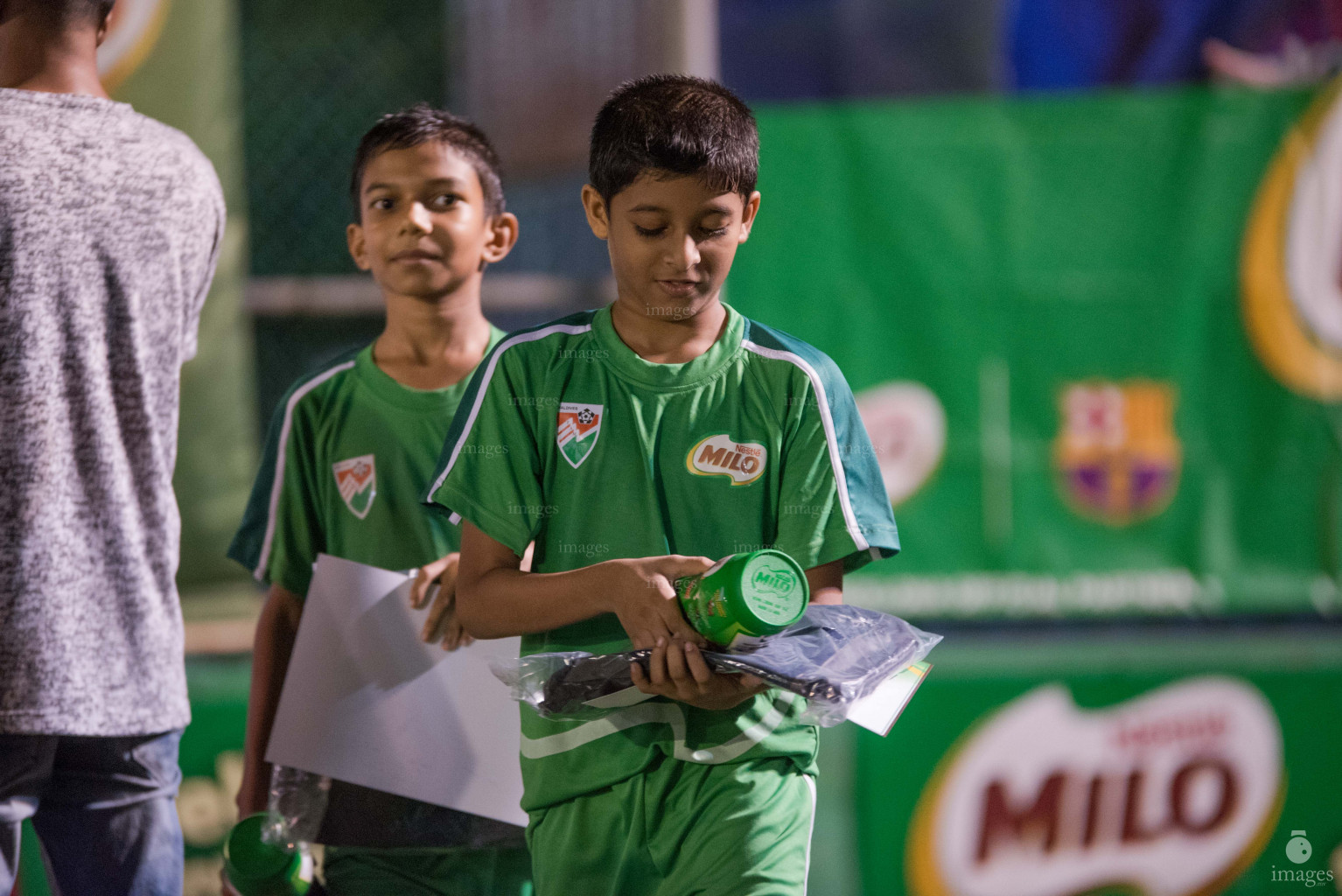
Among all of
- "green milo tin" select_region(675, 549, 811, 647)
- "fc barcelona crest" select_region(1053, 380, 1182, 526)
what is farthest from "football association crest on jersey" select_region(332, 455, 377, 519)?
"fc barcelona crest" select_region(1053, 380, 1182, 526)

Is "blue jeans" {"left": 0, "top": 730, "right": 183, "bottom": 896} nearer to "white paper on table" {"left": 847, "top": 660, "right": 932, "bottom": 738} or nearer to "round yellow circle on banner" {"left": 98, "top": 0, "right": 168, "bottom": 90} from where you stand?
"white paper on table" {"left": 847, "top": 660, "right": 932, "bottom": 738}

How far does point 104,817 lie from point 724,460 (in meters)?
1.04

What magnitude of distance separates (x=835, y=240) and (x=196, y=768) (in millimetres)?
2491

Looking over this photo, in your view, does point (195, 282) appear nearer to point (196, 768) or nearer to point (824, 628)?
point (824, 628)

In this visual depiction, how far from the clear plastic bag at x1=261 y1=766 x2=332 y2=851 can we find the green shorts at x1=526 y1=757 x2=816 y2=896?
0.68m

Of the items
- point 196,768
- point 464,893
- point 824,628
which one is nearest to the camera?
point 824,628

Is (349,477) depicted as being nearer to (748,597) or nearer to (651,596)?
(651,596)

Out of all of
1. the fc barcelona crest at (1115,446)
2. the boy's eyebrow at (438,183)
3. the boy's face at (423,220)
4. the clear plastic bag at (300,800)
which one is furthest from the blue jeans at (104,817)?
the fc barcelona crest at (1115,446)

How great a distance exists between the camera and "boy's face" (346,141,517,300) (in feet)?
7.18

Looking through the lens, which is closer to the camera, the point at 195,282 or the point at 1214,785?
the point at 195,282

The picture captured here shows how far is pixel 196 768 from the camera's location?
3.65 meters

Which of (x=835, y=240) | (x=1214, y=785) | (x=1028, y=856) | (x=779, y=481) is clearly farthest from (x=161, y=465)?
(x=1214, y=785)

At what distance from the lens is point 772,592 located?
1.43 meters

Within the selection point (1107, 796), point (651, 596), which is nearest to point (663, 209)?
point (651, 596)
